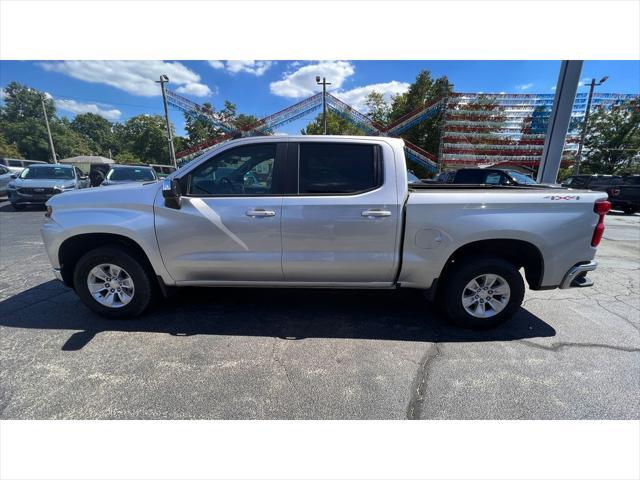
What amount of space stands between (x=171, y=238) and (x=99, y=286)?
1.08m

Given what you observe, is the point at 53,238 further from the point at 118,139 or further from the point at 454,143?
the point at 118,139

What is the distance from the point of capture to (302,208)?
2.86 meters

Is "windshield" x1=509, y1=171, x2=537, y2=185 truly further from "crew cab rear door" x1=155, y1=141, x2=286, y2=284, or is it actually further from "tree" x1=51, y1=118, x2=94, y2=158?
"tree" x1=51, y1=118, x2=94, y2=158

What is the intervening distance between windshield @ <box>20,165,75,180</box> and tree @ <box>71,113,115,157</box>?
291 ft

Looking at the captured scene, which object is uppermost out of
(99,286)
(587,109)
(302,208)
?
(587,109)

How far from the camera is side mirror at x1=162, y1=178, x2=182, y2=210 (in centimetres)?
285

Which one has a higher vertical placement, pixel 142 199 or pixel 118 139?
pixel 118 139

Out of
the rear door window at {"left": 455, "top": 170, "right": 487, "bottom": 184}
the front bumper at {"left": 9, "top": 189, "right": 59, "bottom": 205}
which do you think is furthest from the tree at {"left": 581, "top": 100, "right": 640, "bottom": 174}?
the front bumper at {"left": 9, "top": 189, "right": 59, "bottom": 205}

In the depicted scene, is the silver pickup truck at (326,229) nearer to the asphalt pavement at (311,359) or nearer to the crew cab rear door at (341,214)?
the crew cab rear door at (341,214)

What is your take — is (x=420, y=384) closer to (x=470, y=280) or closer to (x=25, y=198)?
(x=470, y=280)

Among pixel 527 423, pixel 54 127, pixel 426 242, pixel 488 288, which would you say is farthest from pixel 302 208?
pixel 54 127

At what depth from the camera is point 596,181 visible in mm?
14766

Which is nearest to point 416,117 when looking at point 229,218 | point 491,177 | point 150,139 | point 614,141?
point 491,177

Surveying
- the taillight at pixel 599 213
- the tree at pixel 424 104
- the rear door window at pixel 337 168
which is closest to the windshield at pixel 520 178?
the taillight at pixel 599 213
